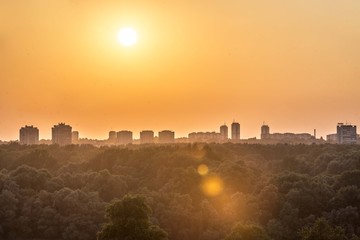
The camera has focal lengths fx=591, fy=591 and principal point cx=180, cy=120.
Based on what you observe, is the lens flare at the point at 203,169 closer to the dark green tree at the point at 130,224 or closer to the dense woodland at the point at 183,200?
the dense woodland at the point at 183,200

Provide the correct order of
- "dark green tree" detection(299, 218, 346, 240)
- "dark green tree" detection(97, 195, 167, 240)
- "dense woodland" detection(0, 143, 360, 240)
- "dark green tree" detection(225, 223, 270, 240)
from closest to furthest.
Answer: "dark green tree" detection(299, 218, 346, 240) → "dark green tree" detection(97, 195, 167, 240) → "dark green tree" detection(225, 223, 270, 240) → "dense woodland" detection(0, 143, 360, 240)

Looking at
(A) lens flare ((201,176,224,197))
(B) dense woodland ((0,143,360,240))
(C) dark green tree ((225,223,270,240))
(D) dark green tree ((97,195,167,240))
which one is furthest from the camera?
(A) lens flare ((201,176,224,197))

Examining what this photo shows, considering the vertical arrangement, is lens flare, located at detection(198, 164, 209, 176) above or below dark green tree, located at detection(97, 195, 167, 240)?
above

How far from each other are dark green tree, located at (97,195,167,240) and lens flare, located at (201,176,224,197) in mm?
34487

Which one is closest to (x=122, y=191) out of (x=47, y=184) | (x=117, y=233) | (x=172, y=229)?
(x=47, y=184)

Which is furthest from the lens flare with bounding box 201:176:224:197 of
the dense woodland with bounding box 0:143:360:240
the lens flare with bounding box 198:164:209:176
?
the lens flare with bounding box 198:164:209:176

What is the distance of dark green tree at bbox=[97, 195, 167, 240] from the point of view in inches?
1609

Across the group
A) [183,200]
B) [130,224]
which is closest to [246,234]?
[130,224]

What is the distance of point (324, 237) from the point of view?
38969 mm

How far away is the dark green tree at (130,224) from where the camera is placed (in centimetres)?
4088

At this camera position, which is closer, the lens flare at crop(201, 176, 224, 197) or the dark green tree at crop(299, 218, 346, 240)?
the dark green tree at crop(299, 218, 346, 240)

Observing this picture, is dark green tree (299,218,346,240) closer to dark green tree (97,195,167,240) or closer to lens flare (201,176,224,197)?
dark green tree (97,195,167,240)

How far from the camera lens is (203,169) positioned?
88875 millimetres

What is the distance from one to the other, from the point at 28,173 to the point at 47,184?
355cm
